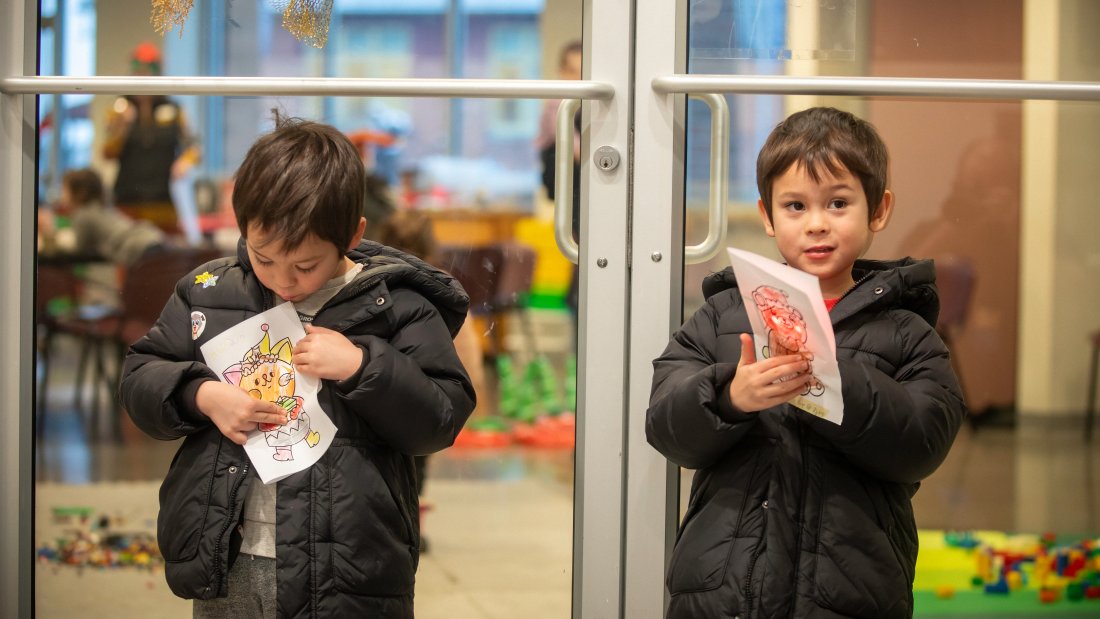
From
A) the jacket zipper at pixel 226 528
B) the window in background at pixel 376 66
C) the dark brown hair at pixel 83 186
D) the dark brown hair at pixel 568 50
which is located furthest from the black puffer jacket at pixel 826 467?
the dark brown hair at pixel 83 186

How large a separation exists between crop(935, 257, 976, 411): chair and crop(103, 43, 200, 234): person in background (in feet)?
6.13

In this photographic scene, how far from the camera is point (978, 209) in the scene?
2188mm

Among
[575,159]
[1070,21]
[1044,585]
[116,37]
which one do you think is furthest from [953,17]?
[116,37]

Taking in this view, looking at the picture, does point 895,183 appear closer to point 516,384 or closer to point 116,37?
point 516,384

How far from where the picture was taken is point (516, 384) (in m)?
2.79

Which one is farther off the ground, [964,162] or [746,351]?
[964,162]

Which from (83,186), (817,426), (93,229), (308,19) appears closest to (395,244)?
(308,19)

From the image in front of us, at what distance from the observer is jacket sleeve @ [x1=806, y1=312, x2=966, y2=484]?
145 cm

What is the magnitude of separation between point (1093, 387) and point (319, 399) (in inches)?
65.8

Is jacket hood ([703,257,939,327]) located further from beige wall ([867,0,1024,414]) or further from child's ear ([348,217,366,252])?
child's ear ([348,217,366,252])

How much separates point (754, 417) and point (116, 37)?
1522mm

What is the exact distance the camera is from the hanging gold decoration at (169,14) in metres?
2.10

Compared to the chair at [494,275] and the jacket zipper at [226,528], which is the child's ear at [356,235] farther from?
the chair at [494,275]

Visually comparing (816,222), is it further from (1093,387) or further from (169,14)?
(169,14)
